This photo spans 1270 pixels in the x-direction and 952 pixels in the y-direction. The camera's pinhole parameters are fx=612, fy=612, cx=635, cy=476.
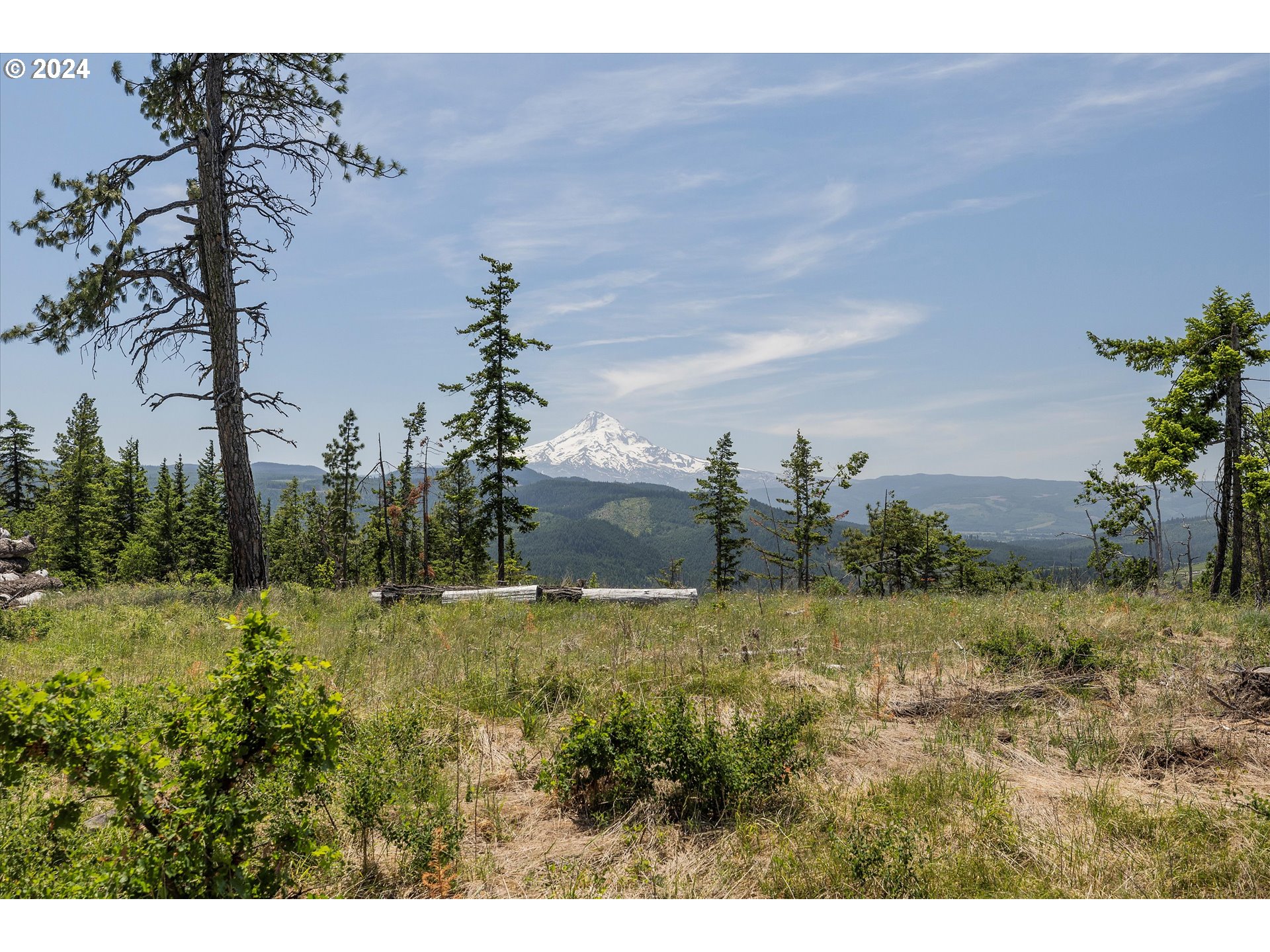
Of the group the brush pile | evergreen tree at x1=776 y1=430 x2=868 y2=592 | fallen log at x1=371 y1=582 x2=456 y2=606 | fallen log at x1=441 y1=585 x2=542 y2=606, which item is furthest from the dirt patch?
evergreen tree at x1=776 y1=430 x2=868 y2=592

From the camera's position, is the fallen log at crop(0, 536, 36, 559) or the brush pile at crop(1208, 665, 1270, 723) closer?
the brush pile at crop(1208, 665, 1270, 723)

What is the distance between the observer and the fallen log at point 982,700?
6.68 m

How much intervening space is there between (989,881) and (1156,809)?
190 cm

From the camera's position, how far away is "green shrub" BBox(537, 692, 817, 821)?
14.8 feet

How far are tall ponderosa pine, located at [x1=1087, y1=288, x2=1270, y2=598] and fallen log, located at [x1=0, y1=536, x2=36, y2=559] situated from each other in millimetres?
31918

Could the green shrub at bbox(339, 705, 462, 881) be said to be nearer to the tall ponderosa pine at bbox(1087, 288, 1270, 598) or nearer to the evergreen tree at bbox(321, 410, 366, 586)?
the tall ponderosa pine at bbox(1087, 288, 1270, 598)

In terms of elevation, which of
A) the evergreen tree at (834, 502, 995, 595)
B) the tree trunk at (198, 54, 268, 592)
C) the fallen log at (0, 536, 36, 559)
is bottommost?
the evergreen tree at (834, 502, 995, 595)

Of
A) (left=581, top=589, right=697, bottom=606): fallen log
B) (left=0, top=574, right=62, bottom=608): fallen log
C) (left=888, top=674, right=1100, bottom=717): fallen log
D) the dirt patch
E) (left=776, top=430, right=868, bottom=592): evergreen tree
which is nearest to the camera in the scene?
the dirt patch

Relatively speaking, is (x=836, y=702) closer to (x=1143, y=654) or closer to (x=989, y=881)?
(x=989, y=881)

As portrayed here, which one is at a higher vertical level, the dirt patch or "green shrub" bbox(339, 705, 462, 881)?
"green shrub" bbox(339, 705, 462, 881)

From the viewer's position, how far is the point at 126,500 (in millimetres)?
49500

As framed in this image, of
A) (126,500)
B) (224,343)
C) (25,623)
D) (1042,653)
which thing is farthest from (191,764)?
(126,500)

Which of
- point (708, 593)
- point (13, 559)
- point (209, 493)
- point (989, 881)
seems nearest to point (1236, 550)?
point (708, 593)

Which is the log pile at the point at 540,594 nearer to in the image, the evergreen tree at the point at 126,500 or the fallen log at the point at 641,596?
the fallen log at the point at 641,596
